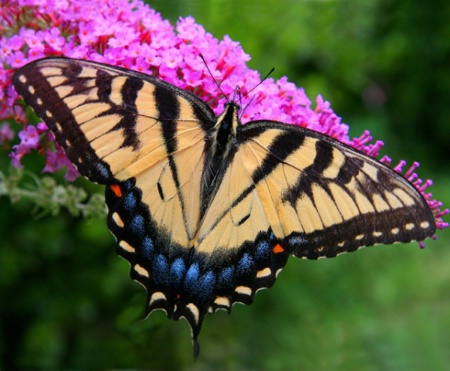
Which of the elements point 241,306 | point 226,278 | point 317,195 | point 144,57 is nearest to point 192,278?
point 226,278

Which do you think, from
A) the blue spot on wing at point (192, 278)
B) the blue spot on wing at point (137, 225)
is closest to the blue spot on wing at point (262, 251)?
the blue spot on wing at point (192, 278)

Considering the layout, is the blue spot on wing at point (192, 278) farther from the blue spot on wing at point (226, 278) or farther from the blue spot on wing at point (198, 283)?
the blue spot on wing at point (226, 278)

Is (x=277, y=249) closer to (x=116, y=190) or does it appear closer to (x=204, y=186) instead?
(x=204, y=186)

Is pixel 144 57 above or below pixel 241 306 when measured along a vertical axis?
above

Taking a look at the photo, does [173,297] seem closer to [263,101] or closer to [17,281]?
[263,101]

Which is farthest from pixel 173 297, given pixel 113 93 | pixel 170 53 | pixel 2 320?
pixel 2 320

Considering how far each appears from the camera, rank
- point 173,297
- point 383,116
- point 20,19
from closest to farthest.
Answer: point 173,297 → point 20,19 → point 383,116
